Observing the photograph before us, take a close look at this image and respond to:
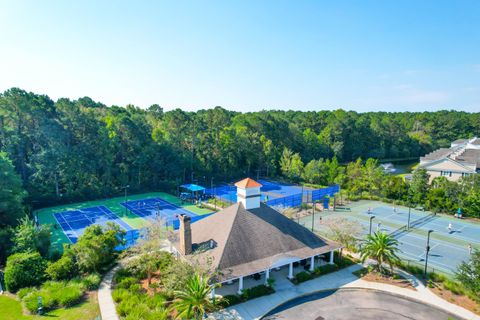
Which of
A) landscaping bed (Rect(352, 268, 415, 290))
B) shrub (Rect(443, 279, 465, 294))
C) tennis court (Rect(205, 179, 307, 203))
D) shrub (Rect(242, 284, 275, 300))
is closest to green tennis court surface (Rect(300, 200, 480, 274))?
shrub (Rect(443, 279, 465, 294))

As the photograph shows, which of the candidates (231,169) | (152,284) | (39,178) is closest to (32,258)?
(152,284)

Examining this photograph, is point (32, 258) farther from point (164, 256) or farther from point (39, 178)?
point (39, 178)

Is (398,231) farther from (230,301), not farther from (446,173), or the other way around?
(446,173)

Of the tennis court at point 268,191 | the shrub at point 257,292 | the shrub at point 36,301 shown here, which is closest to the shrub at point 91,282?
the shrub at point 36,301

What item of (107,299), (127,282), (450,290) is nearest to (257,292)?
(127,282)

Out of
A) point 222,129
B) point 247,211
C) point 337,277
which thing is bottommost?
point 337,277

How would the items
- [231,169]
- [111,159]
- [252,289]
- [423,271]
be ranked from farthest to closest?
[231,169], [111,159], [423,271], [252,289]

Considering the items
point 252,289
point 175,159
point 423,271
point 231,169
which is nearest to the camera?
point 252,289
